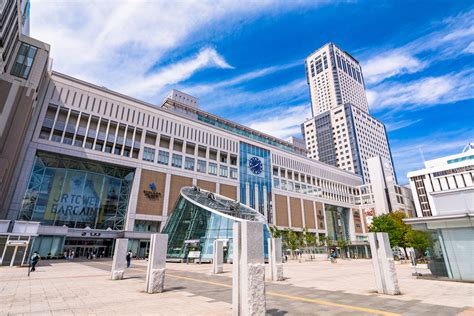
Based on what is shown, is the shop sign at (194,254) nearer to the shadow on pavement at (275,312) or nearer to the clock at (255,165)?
the shadow on pavement at (275,312)

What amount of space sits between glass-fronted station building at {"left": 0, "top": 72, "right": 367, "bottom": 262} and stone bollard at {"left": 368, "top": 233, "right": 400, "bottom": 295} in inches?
1084

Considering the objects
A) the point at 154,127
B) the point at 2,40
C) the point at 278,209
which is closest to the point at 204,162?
the point at 154,127

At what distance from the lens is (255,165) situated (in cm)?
6756

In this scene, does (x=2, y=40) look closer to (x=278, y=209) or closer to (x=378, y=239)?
(x=378, y=239)

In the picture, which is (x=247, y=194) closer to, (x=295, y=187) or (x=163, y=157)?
(x=295, y=187)

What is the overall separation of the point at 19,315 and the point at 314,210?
7661 centimetres

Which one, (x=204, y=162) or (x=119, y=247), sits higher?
(x=204, y=162)

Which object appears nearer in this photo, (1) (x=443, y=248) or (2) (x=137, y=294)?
(2) (x=137, y=294)

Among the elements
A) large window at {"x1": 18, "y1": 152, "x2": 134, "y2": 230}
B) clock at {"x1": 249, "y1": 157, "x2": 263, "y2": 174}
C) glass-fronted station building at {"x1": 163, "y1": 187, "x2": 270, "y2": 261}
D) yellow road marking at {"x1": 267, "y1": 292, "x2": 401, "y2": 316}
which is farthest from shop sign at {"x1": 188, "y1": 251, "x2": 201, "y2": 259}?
clock at {"x1": 249, "y1": 157, "x2": 263, "y2": 174}

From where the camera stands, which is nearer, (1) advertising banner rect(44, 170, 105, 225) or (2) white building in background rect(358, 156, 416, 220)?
(1) advertising banner rect(44, 170, 105, 225)

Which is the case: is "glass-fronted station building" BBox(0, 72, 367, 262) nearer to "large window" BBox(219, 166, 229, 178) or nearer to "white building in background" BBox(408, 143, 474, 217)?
"large window" BBox(219, 166, 229, 178)

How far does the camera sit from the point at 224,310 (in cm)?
793

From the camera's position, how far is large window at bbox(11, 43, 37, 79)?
34094 mm

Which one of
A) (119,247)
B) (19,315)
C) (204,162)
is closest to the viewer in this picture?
(19,315)
